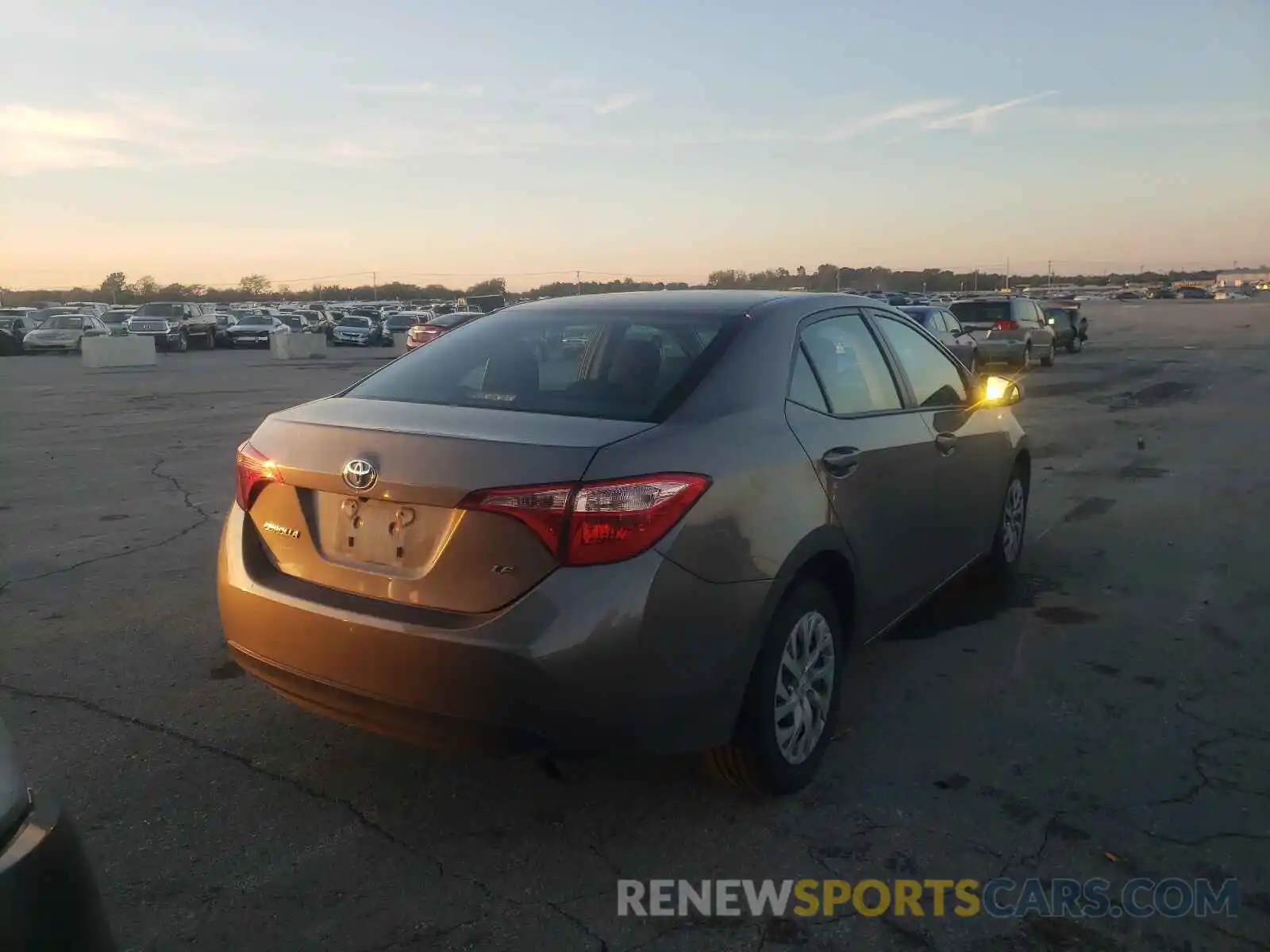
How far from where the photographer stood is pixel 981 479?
207 inches

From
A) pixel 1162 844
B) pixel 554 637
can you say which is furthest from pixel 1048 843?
pixel 554 637

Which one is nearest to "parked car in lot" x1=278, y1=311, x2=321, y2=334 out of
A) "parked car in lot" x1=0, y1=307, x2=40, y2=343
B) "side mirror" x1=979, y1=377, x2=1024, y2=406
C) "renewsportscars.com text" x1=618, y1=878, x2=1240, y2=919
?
"parked car in lot" x1=0, y1=307, x2=40, y2=343

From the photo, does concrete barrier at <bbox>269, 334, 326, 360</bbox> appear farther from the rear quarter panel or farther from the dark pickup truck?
the rear quarter panel

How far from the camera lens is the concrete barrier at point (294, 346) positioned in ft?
109

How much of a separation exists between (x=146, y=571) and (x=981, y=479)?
4.91m

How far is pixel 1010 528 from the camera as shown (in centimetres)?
610

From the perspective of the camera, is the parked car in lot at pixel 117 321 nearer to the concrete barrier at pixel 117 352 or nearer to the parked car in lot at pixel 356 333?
the parked car in lot at pixel 356 333

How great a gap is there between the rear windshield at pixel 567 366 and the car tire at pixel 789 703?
2.74 ft

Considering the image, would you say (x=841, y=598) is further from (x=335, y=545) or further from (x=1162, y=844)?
(x=335, y=545)

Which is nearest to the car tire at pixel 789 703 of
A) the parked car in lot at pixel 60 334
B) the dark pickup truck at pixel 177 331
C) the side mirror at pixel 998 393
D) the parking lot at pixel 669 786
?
the parking lot at pixel 669 786

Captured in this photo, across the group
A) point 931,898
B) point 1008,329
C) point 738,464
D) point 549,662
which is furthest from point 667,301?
point 1008,329

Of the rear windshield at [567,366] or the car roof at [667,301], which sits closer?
the rear windshield at [567,366]

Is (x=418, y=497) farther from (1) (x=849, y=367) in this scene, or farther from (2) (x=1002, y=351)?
(2) (x=1002, y=351)

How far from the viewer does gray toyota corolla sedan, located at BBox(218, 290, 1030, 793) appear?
111 inches
